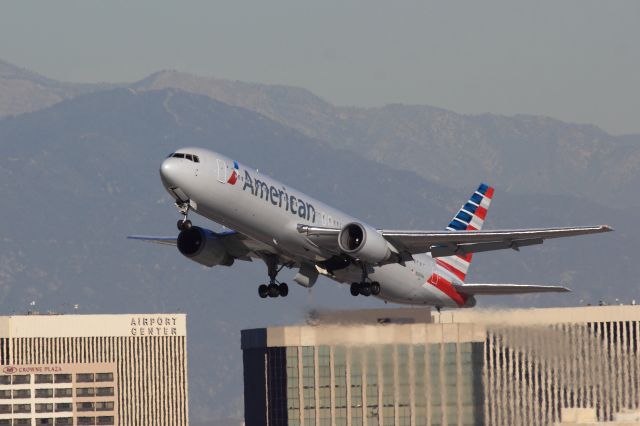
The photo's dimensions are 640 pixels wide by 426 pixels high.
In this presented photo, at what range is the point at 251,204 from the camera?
Result: 85688mm

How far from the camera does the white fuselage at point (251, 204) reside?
275ft

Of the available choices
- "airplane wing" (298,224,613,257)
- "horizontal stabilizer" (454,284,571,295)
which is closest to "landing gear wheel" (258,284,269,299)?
"airplane wing" (298,224,613,257)

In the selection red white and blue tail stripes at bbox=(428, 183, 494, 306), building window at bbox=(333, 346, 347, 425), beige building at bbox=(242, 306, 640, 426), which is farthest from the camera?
building window at bbox=(333, 346, 347, 425)

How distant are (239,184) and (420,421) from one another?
95.3 metres

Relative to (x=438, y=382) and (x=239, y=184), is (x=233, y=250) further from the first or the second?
(x=438, y=382)

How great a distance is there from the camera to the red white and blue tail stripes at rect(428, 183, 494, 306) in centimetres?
10419

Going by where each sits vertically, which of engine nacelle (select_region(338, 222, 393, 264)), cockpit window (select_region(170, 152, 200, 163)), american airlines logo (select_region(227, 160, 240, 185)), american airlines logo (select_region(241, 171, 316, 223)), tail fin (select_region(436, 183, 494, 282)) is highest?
tail fin (select_region(436, 183, 494, 282))

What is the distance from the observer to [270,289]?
9381 centimetres

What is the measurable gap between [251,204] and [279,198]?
216 centimetres

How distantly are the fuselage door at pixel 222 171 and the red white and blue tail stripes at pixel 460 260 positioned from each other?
16.3 m

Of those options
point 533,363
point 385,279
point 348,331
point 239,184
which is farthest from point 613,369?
point 239,184

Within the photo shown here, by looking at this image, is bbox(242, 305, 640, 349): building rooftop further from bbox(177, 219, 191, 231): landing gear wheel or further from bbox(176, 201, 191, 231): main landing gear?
bbox(176, 201, 191, 231): main landing gear

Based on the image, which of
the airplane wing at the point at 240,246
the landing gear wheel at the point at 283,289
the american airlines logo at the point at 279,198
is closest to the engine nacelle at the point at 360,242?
the american airlines logo at the point at 279,198

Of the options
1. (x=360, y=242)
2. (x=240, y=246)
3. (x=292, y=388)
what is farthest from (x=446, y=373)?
(x=360, y=242)
